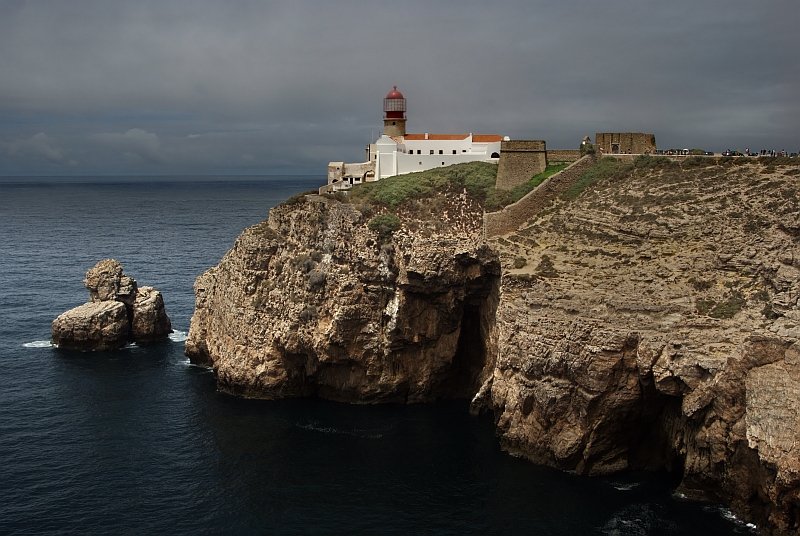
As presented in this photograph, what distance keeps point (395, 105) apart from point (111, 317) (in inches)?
1178

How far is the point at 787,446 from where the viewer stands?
106 feet

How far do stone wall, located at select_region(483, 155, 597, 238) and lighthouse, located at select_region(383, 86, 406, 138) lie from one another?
17692mm

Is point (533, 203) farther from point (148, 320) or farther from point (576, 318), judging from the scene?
point (148, 320)

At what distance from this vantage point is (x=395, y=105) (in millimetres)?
70625

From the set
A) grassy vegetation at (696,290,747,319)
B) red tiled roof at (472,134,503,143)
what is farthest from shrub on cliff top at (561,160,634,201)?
grassy vegetation at (696,290,747,319)

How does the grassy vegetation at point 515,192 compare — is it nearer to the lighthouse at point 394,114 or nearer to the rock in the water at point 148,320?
A: the lighthouse at point 394,114

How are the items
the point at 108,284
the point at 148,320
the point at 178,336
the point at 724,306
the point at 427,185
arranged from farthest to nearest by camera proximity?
the point at 178,336 < the point at 108,284 < the point at 148,320 < the point at 427,185 < the point at 724,306

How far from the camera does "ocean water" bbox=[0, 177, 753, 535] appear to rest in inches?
1478

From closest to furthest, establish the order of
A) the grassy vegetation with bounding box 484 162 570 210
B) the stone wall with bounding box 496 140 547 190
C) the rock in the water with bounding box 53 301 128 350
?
the grassy vegetation with bounding box 484 162 570 210
the stone wall with bounding box 496 140 547 190
the rock in the water with bounding box 53 301 128 350

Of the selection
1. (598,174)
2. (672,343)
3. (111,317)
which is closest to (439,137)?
(598,174)

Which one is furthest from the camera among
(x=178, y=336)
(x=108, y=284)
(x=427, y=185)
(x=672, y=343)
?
(x=178, y=336)

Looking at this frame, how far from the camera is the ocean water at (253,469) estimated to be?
37531mm

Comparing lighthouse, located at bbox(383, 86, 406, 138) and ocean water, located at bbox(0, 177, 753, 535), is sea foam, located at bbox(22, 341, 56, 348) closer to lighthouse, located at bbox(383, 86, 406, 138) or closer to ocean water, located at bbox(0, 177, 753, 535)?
ocean water, located at bbox(0, 177, 753, 535)

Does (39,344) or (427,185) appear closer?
(427,185)
